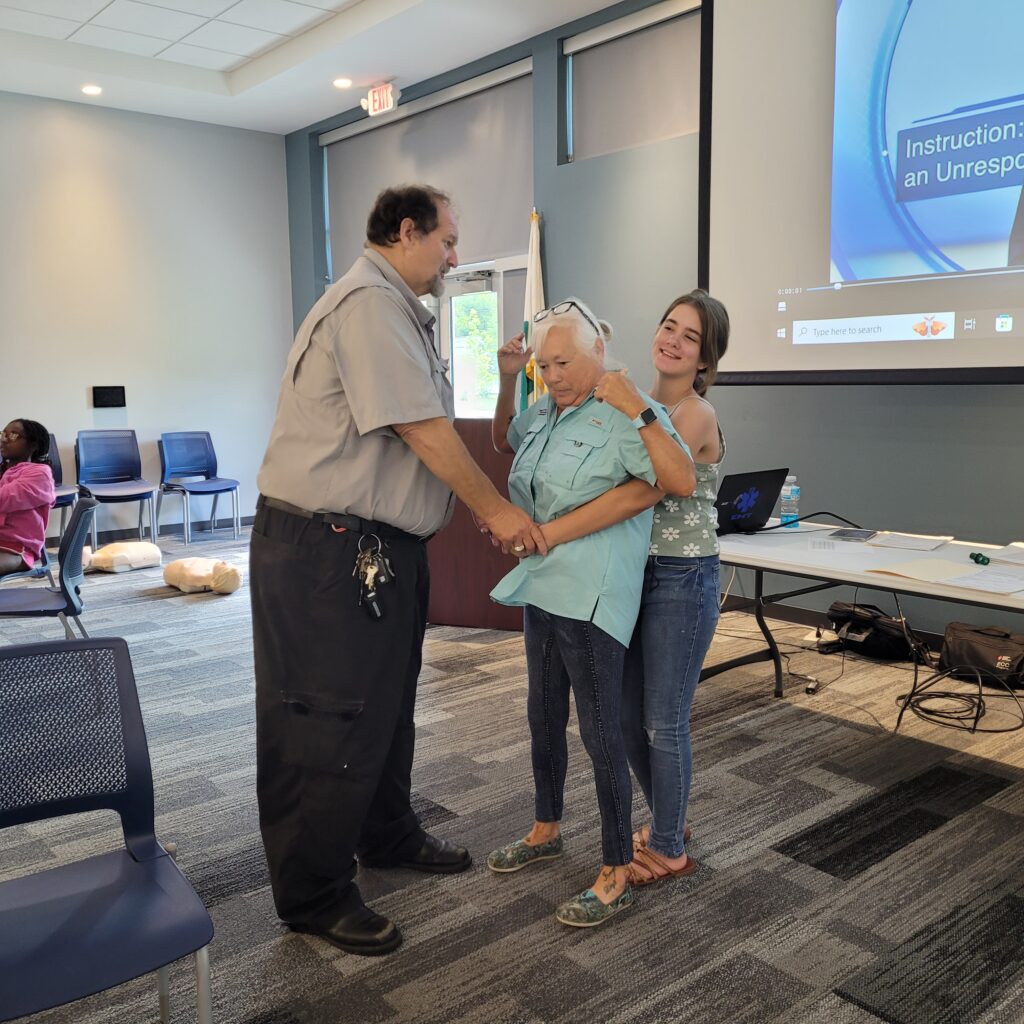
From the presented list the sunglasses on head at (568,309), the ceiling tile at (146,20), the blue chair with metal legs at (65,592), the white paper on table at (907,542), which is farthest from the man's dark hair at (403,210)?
the ceiling tile at (146,20)

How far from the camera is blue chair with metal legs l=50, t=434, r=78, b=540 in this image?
22.2 ft

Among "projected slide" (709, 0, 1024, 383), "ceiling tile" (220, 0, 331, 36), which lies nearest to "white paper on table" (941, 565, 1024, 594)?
"projected slide" (709, 0, 1024, 383)

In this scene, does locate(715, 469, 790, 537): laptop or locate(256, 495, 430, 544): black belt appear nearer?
locate(256, 495, 430, 544): black belt

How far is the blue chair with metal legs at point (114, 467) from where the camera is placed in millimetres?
7020

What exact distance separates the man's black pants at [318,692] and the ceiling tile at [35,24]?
225 inches

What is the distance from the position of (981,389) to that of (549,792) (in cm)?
282

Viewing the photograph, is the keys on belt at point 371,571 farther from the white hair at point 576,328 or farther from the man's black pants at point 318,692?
the white hair at point 576,328

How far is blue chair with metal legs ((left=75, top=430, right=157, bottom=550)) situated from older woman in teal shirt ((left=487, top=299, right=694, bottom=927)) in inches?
222

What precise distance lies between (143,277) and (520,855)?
6.71m

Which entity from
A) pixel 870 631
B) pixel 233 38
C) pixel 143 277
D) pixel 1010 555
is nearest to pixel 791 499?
pixel 870 631

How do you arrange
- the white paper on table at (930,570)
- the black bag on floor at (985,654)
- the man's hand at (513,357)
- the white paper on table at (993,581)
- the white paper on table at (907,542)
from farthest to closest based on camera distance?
the black bag on floor at (985,654) → the white paper on table at (907,542) → the white paper on table at (930,570) → the white paper on table at (993,581) → the man's hand at (513,357)

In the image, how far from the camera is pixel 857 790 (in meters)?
2.80

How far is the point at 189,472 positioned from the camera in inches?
302

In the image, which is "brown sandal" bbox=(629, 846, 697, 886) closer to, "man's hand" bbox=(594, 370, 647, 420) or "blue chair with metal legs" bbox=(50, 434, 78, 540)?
"man's hand" bbox=(594, 370, 647, 420)
